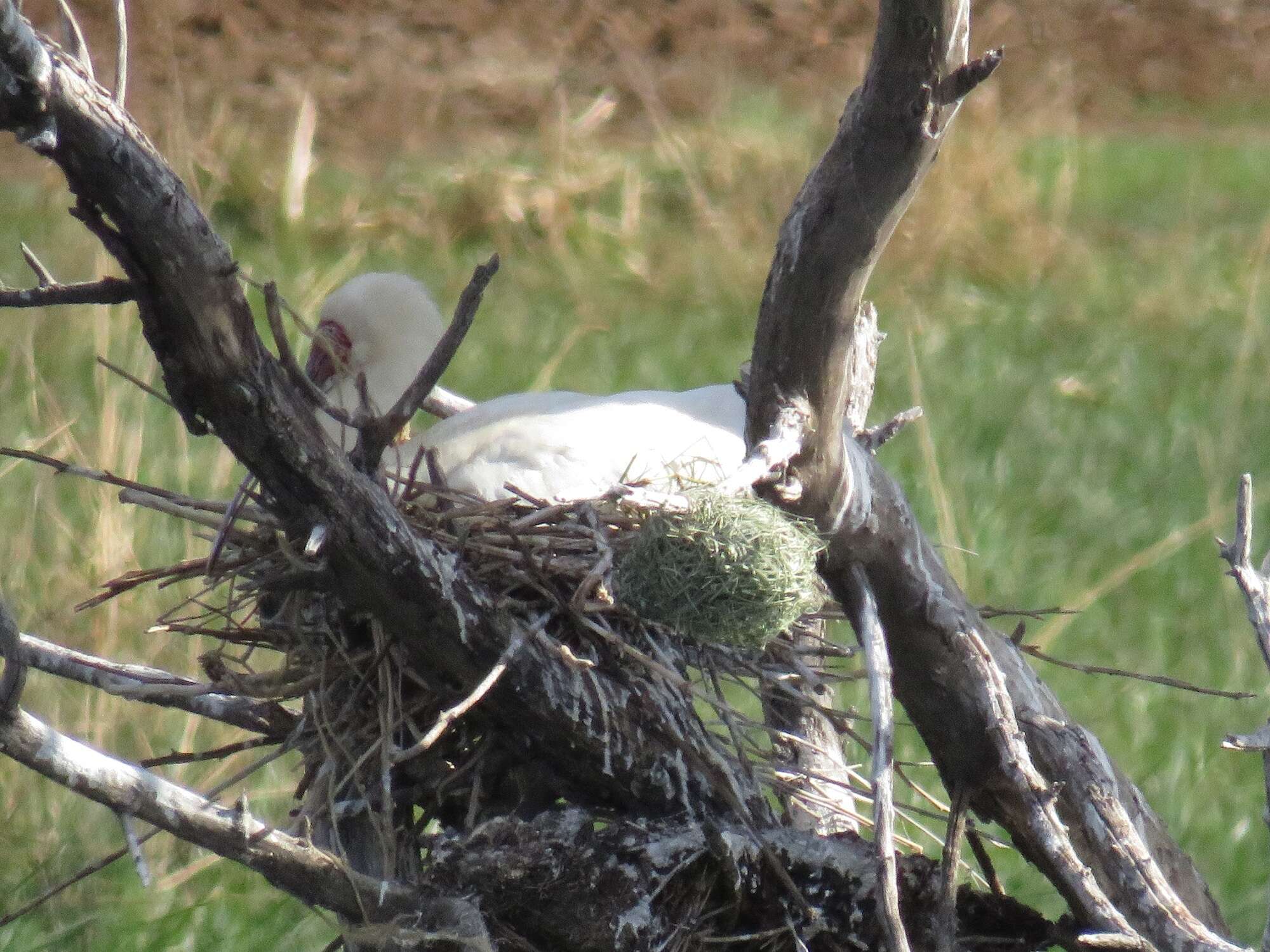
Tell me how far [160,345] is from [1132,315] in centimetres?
750

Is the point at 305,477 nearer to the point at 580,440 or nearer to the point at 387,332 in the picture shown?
the point at 580,440

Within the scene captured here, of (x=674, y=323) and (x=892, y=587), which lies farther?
(x=674, y=323)

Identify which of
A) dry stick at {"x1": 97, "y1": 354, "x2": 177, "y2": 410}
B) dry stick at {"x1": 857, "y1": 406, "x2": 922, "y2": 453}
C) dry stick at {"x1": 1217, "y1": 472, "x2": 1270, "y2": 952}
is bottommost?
dry stick at {"x1": 1217, "y1": 472, "x2": 1270, "y2": 952}

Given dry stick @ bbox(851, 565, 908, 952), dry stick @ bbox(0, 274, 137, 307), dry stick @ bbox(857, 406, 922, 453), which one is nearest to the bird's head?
dry stick @ bbox(857, 406, 922, 453)

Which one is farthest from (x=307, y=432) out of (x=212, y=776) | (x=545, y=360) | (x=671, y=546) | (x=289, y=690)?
(x=545, y=360)

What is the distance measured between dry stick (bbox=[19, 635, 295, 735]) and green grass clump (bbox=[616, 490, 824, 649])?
635 mm

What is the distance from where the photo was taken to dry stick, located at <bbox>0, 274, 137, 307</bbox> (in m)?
1.51

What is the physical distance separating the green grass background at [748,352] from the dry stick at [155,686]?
A: 102 centimetres

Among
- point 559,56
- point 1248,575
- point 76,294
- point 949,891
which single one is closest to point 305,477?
point 76,294

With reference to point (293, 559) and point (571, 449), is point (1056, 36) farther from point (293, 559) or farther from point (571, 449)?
point (293, 559)

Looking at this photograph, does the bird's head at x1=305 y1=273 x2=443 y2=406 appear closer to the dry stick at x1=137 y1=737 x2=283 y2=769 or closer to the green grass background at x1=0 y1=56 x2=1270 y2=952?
the green grass background at x1=0 y1=56 x2=1270 y2=952

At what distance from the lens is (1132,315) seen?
847cm

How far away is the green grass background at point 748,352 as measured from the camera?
14.9 ft

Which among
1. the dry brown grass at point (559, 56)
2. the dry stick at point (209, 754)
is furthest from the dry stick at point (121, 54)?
the dry brown grass at point (559, 56)
